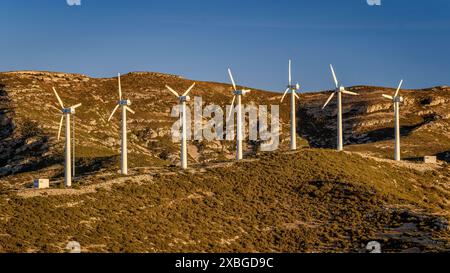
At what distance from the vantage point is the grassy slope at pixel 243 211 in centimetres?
8394

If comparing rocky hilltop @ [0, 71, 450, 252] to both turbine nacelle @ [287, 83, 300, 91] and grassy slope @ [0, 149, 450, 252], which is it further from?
turbine nacelle @ [287, 83, 300, 91]

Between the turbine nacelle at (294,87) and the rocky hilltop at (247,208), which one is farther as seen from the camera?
the turbine nacelle at (294,87)

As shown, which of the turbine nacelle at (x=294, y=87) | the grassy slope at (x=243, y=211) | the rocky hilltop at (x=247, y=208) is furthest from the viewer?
the turbine nacelle at (x=294, y=87)

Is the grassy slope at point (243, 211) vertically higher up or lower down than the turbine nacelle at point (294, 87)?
lower down

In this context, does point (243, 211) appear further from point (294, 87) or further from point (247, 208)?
point (294, 87)

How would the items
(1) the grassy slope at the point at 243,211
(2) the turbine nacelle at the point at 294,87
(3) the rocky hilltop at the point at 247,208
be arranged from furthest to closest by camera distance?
(2) the turbine nacelle at the point at 294,87
(3) the rocky hilltop at the point at 247,208
(1) the grassy slope at the point at 243,211

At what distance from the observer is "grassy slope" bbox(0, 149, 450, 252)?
8394 centimetres

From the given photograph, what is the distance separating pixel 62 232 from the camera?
268ft

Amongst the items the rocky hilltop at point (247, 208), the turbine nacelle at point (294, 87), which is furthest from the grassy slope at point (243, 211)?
the turbine nacelle at point (294, 87)

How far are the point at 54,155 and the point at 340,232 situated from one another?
303 ft

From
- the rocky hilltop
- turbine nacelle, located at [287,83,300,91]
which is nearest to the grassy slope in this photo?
the rocky hilltop

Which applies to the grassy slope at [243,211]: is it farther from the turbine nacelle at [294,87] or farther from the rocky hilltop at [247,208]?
the turbine nacelle at [294,87]
